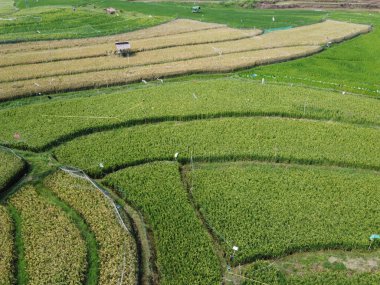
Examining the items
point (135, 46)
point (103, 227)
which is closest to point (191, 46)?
point (135, 46)

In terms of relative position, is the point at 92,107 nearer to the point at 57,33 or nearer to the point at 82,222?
the point at 82,222

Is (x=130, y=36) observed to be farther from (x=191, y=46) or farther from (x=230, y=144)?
(x=230, y=144)

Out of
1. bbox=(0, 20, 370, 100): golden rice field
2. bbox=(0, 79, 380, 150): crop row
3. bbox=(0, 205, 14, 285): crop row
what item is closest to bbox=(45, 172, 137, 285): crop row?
bbox=(0, 205, 14, 285): crop row

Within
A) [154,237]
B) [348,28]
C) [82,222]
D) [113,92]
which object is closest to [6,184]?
[82,222]

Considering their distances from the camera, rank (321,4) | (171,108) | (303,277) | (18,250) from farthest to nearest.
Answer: (321,4)
(171,108)
(18,250)
(303,277)

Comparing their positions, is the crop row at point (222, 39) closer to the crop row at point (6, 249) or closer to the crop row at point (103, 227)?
the crop row at point (103, 227)

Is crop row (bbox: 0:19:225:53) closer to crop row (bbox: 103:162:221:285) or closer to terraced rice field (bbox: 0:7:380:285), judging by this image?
terraced rice field (bbox: 0:7:380:285)
